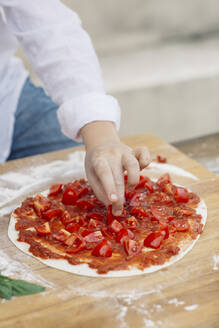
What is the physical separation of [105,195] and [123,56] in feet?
5.88

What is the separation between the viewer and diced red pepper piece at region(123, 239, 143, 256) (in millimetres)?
968

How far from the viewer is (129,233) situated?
101 cm

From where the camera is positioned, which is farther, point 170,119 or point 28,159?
point 170,119

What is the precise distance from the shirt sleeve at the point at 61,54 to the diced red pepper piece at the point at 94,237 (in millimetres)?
308

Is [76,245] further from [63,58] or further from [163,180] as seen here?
[63,58]

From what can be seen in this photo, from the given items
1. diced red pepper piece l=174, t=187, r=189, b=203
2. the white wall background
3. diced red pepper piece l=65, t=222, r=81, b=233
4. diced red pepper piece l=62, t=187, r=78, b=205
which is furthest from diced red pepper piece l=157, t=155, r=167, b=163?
the white wall background

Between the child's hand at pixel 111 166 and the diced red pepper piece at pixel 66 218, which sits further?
the diced red pepper piece at pixel 66 218

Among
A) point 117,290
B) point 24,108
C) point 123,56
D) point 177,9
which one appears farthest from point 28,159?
point 177,9

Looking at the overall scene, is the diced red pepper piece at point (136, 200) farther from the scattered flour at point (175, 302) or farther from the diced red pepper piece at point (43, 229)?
the scattered flour at point (175, 302)

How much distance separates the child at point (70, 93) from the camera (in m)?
1.01

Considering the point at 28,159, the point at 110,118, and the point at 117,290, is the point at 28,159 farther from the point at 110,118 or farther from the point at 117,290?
the point at 117,290

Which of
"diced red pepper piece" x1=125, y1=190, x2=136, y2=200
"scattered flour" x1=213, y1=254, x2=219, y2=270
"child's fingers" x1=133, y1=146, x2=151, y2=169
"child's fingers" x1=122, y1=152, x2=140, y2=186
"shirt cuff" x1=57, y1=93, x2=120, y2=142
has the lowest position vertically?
"scattered flour" x1=213, y1=254, x2=219, y2=270

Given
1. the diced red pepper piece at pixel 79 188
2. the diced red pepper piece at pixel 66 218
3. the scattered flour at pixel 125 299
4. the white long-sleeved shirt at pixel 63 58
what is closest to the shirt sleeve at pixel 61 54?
the white long-sleeved shirt at pixel 63 58

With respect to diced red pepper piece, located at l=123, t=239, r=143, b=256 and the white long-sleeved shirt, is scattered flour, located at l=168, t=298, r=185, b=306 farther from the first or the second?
the white long-sleeved shirt
